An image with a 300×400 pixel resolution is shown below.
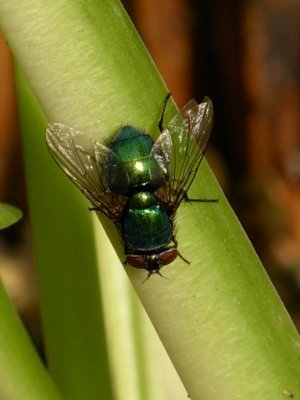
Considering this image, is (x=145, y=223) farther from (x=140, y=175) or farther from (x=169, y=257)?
(x=169, y=257)

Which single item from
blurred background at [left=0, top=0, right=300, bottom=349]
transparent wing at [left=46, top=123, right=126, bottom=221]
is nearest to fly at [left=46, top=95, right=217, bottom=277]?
transparent wing at [left=46, top=123, right=126, bottom=221]

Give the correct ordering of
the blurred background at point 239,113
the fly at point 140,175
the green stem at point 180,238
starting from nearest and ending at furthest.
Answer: the green stem at point 180,238, the fly at point 140,175, the blurred background at point 239,113

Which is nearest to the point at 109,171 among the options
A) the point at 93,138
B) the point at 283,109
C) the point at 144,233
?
the point at 144,233

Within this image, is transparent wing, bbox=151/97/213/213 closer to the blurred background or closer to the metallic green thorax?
the metallic green thorax

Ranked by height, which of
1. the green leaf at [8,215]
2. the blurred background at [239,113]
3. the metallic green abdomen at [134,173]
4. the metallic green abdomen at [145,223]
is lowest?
the blurred background at [239,113]

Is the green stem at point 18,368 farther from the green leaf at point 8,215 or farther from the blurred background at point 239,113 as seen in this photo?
the blurred background at point 239,113

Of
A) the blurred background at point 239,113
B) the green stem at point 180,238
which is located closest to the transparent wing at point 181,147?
the green stem at point 180,238
